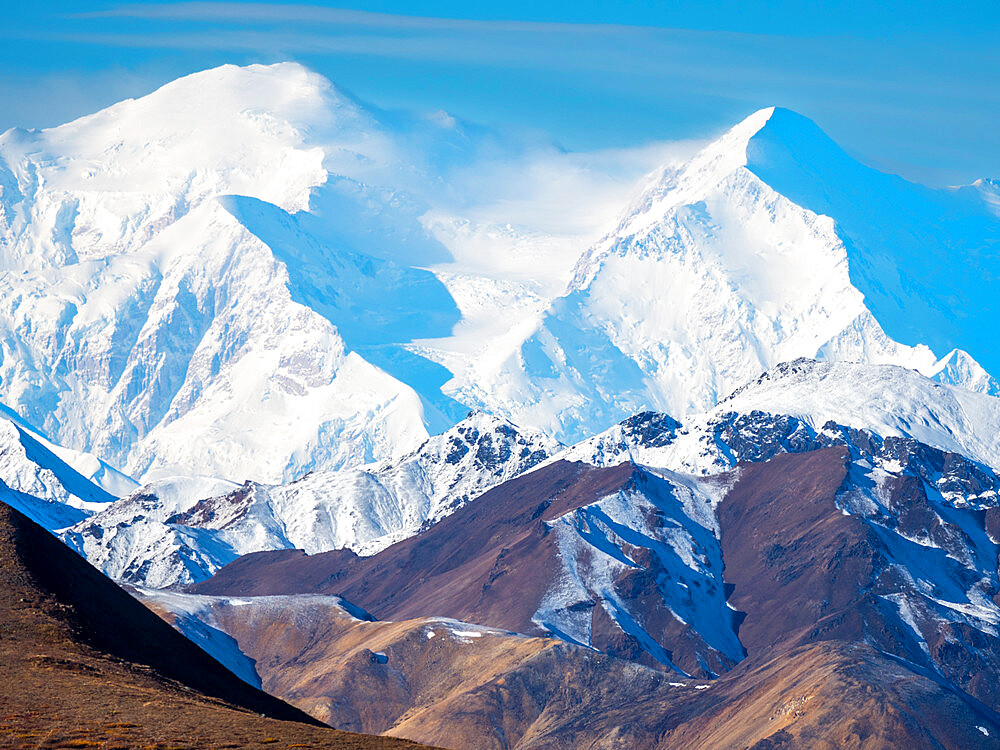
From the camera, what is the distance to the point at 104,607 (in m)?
122

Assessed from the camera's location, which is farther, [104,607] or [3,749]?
[104,607]

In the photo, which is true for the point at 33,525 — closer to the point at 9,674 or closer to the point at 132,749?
the point at 9,674

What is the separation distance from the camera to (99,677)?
106438 millimetres

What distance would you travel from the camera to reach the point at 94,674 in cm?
10694

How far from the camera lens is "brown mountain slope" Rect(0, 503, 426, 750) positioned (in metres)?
91.9

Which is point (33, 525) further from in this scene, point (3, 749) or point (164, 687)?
point (3, 749)

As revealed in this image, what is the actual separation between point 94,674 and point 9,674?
635cm

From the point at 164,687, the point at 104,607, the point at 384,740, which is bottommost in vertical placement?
the point at 384,740

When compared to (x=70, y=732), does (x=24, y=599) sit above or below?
above

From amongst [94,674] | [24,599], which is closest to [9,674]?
[94,674]

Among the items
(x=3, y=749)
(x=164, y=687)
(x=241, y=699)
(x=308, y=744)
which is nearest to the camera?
(x=3, y=749)

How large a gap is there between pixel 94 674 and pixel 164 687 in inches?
198

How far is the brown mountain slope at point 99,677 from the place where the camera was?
9194 cm

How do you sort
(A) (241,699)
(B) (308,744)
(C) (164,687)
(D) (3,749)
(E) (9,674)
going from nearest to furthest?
(D) (3,749)
(B) (308,744)
(E) (9,674)
(C) (164,687)
(A) (241,699)
